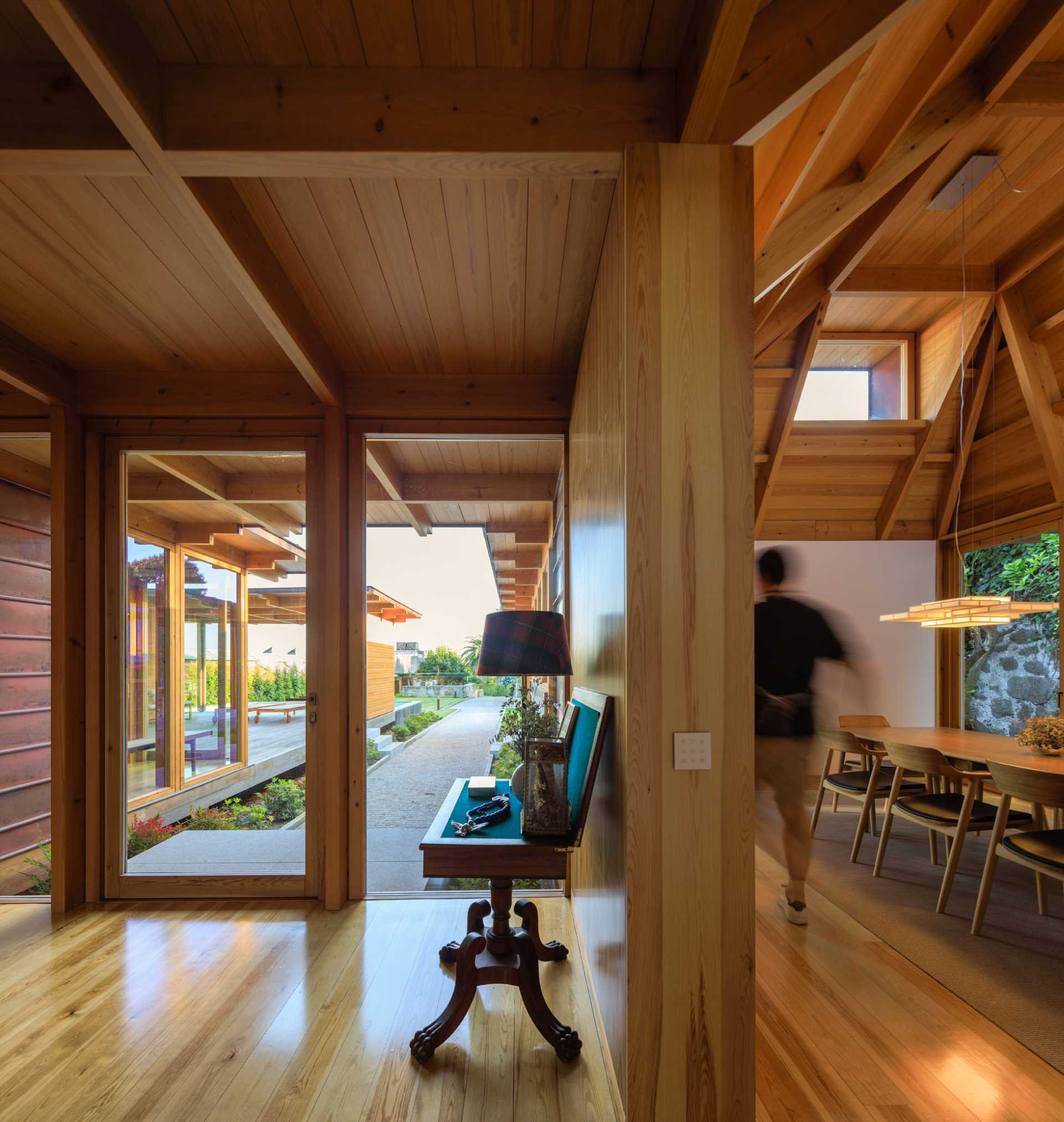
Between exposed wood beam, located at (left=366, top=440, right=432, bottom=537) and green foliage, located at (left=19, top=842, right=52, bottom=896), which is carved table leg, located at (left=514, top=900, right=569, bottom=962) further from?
green foliage, located at (left=19, top=842, right=52, bottom=896)

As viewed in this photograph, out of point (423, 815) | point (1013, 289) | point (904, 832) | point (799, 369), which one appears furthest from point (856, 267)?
point (423, 815)

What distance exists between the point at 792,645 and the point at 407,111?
8.93 feet

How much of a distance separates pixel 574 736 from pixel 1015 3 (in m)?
3.56

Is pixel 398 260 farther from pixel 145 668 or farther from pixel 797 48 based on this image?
pixel 145 668

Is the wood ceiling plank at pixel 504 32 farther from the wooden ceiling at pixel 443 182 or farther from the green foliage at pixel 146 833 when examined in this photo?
the green foliage at pixel 146 833

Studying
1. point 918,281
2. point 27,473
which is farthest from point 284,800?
point 918,281

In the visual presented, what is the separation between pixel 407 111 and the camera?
188 cm

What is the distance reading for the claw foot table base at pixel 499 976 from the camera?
228cm

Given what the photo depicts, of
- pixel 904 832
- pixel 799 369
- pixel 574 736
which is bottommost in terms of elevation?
pixel 904 832

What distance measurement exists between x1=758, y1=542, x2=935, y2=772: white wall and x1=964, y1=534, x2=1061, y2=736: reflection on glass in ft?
1.17

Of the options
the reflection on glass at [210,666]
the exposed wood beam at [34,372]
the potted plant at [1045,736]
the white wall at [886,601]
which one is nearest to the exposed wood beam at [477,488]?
the reflection on glass at [210,666]

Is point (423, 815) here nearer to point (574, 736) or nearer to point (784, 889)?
point (574, 736)

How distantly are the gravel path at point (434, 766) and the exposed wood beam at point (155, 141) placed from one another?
204 centimetres

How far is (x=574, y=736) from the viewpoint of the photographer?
2779 mm
